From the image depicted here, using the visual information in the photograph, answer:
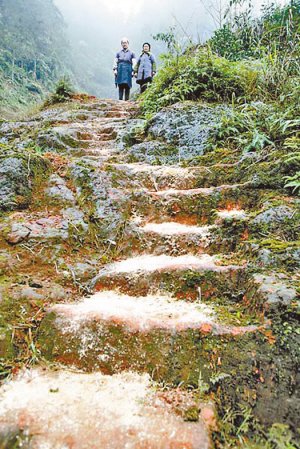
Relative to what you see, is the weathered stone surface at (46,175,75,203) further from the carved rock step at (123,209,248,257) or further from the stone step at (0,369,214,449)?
the stone step at (0,369,214,449)

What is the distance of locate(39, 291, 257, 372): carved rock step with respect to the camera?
1654 mm

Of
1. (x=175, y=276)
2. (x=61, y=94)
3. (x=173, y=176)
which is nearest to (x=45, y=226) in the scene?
(x=175, y=276)

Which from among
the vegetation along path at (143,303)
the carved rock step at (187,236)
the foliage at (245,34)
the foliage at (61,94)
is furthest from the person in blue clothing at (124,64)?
the carved rock step at (187,236)

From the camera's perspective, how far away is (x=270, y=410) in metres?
1.40

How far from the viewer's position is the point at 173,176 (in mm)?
3664

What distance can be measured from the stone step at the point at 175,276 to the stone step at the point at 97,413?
2.47 feet

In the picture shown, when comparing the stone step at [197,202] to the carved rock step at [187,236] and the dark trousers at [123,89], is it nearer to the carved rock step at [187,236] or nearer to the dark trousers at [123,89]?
the carved rock step at [187,236]

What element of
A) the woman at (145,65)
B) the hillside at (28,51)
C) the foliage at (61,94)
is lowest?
the foliage at (61,94)

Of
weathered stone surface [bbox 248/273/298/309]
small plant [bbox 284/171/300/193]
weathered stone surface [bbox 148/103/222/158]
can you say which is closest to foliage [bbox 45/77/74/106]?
weathered stone surface [bbox 148/103/222/158]

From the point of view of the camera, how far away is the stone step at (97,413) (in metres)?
1.26

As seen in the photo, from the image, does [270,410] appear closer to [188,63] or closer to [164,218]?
[164,218]

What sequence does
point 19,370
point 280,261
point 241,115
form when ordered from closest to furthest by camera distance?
point 19,370 < point 280,261 < point 241,115

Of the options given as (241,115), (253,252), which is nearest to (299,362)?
Answer: (253,252)

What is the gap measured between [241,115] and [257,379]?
11.4 ft
